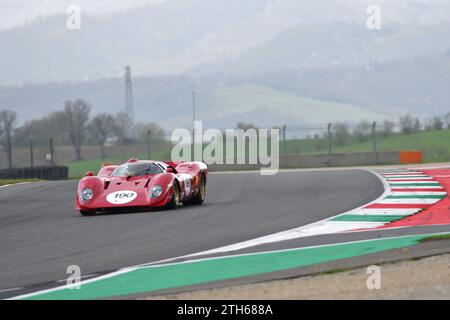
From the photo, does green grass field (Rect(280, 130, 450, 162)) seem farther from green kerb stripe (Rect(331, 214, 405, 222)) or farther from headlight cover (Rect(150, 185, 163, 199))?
green kerb stripe (Rect(331, 214, 405, 222))

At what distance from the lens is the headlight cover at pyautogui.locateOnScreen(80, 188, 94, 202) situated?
15.0 m

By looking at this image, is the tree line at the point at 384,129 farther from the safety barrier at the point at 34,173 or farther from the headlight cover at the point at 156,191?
the headlight cover at the point at 156,191

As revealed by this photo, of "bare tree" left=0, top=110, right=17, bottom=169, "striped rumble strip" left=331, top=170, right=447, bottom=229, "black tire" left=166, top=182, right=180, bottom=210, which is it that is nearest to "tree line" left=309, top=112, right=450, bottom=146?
"bare tree" left=0, top=110, right=17, bottom=169

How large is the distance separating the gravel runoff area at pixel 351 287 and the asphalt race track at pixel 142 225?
178 cm

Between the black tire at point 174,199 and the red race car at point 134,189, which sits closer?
the red race car at point 134,189

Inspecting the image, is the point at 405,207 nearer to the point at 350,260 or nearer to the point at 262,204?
the point at 262,204

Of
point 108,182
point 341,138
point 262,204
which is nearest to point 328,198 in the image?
point 262,204

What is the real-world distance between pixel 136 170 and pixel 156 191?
0.81 m

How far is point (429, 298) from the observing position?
23.0ft

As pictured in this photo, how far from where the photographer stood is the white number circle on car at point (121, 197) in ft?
48.8

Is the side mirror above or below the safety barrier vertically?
above

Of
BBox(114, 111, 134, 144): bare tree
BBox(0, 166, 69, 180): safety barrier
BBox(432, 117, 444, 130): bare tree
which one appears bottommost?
BBox(0, 166, 69, 180): safety barrier

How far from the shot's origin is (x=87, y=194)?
1504 centimetres

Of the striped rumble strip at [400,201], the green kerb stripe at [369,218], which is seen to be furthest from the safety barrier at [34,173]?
the green kerb stripe at [369,218]
